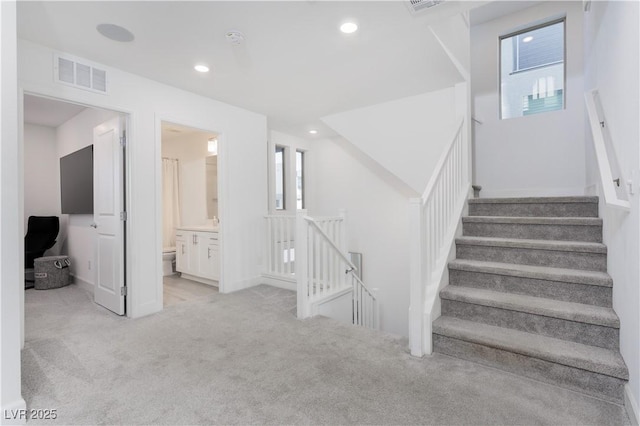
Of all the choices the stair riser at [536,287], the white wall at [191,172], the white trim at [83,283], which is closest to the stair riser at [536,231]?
the stair riser at [536,287]

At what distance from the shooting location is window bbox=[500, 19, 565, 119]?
13.2 feet

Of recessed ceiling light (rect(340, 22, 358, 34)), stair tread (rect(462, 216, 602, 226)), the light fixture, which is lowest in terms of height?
stair tread (rect(462, 216, 602, 226))

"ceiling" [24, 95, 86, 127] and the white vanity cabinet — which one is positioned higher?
"ceiling" [24, 95, 86, 127]

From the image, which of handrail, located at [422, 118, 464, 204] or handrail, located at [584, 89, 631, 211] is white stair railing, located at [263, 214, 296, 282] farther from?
handrail, located at [584, 89, 631, 211]

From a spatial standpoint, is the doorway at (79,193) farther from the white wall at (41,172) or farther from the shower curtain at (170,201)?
the shower curtain at (170,201)

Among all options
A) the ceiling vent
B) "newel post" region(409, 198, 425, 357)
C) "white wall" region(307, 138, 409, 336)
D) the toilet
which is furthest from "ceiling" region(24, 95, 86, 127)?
"newel post" region(409, 198, 425, 357)

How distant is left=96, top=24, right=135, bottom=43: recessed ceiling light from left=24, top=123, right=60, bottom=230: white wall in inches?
148

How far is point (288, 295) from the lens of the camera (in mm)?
3975

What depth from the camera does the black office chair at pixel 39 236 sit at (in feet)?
15.5

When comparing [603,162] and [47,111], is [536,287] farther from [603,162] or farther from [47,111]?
[47,111]

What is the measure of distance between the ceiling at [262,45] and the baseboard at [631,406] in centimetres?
273

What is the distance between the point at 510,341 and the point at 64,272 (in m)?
5.62

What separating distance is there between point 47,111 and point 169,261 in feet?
9.23

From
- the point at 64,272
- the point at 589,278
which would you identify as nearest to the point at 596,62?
A: the point at 589,278
